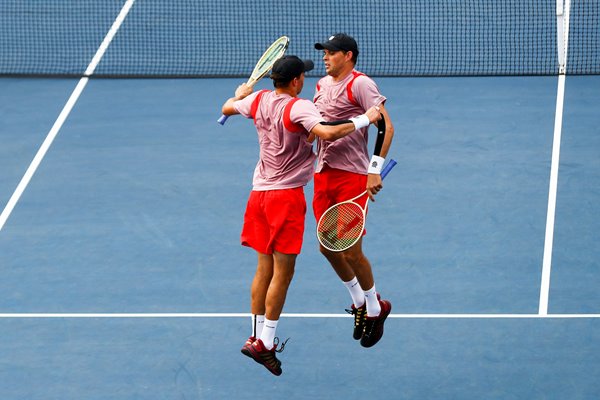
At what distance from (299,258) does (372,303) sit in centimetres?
317

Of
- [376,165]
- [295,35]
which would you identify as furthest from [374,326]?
[295,35]

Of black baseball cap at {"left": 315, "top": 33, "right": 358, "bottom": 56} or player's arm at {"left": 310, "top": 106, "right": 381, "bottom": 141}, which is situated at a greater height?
black baseball cap at {"left": 315, "top": 33, "right": 358, "bottom": 56}

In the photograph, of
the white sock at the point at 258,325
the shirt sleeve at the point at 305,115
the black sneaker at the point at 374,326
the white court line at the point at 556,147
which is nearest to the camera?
the shirt sleeve at the point at 305,115

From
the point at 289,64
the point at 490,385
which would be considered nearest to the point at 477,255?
the point at 490,385

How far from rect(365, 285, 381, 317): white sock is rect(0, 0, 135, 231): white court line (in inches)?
225

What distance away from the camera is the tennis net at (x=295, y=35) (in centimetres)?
2019

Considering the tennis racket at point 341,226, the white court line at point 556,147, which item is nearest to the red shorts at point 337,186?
the tennis racket at point 341,226

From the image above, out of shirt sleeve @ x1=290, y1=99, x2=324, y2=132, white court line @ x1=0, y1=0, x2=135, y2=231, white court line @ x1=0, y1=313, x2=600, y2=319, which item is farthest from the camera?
white court line @ x1=0, y1=0, x2=135, y2=231

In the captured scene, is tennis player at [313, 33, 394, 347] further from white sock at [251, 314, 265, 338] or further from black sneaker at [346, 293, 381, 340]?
white sock at [251, 314, 265, 338]

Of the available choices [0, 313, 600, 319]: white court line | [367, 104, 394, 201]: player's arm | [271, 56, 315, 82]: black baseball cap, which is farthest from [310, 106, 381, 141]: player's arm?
[0, 313, 600, 319]: white court line

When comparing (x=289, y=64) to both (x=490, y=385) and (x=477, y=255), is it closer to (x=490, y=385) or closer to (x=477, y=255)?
(x=490, y=385)

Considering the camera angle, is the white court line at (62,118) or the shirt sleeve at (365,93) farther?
the white court line at (62,118)

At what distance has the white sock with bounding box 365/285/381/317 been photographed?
38.0 feet

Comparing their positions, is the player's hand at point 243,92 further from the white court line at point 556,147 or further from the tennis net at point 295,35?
the tennis net at point 295,35
